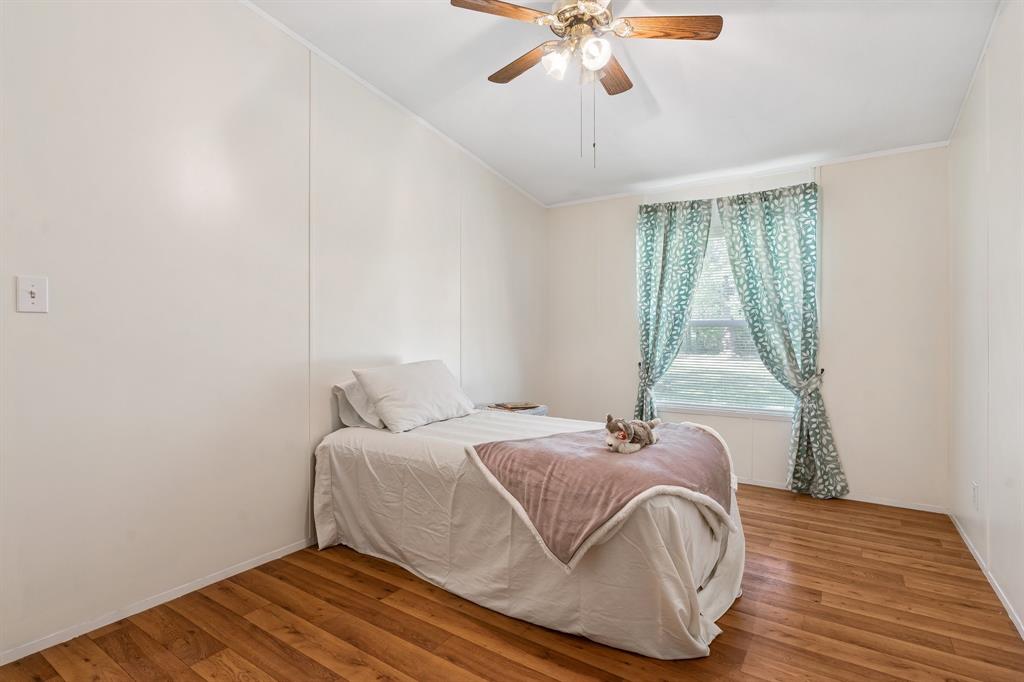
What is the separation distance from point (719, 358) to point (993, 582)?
2.14m

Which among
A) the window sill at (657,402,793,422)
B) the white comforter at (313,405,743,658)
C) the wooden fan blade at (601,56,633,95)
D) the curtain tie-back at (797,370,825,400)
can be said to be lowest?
the white comforter at (313,405,743,658)

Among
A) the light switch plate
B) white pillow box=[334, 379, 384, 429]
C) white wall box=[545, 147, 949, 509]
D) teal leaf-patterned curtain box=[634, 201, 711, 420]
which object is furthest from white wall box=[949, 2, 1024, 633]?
the light switch plate

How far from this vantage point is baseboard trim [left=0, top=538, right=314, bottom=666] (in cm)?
179

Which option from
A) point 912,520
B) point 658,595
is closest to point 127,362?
point 658,595

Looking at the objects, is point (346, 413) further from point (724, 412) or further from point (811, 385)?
point (811, 385)

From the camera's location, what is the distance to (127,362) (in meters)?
2.06

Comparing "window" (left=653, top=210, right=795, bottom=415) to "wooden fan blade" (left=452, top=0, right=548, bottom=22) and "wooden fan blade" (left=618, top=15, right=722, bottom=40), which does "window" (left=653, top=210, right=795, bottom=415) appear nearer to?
"wooden fan blade" (left=618, top=15, right=722, bottom=40)

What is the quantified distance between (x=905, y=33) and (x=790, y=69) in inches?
18.6

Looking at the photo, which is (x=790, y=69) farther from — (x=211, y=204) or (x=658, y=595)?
(x=211, y=204)

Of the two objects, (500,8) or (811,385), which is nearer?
(500,8)

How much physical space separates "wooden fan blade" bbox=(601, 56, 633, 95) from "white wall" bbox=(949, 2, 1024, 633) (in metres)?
1.45

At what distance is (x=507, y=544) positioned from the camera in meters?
2.10

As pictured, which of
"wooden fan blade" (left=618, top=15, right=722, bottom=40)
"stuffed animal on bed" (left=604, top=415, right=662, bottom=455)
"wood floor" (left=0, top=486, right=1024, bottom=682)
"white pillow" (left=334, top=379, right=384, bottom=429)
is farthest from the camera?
"white pillow" (left=334, top=379, right=384, bottom=429)

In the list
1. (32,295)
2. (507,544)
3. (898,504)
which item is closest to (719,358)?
(898,504)
